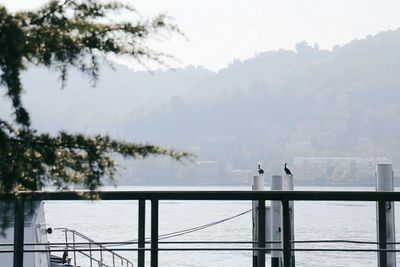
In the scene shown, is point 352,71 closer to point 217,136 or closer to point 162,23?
point 217,136

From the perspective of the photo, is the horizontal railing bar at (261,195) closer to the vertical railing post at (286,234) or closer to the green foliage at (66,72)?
the vertical railing post at (286,234)

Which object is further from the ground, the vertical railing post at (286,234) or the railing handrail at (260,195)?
the railing handrail at (260,195)

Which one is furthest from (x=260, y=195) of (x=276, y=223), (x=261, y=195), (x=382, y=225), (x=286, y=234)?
(x=276, y=223)

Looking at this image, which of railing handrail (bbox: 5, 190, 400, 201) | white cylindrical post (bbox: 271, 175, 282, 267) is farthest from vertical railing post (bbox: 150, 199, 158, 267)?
white cylindrical post (bbox: 271, 175, 282, 267)

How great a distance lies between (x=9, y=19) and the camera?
3357 mm

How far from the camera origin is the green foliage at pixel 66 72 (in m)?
3.48

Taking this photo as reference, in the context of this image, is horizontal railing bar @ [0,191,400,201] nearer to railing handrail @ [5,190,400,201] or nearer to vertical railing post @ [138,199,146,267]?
railing handrail @ [5,190,400,201]

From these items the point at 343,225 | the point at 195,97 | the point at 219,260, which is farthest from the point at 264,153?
the point at 219,260

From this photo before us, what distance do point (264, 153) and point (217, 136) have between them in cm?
1142

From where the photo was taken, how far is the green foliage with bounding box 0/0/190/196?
11.4ft

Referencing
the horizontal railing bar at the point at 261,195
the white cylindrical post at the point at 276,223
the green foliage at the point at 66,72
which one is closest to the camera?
the green foliage at the point at 66,72

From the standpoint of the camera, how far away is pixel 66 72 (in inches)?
Result: 142

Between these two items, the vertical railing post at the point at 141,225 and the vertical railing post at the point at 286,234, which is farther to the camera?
the vertical railing post at the point at 141,225

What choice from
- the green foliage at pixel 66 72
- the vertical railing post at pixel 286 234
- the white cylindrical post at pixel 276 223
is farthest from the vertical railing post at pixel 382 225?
the white cylindrical post at pixel 276 223
